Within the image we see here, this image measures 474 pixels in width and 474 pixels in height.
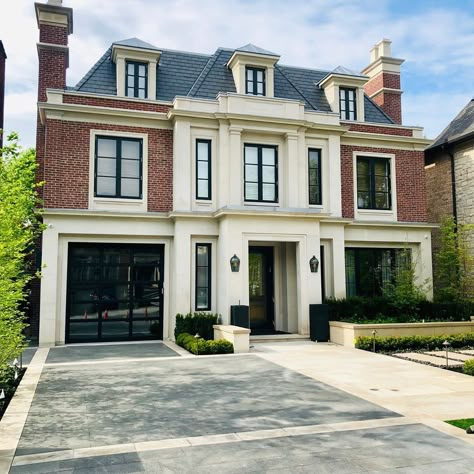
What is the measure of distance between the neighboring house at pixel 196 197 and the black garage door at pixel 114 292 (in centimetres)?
3

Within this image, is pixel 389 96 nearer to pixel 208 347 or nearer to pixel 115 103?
pixel 115 103

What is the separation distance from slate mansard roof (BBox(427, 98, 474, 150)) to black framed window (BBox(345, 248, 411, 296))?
4.88 m

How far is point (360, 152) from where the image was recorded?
17.2 m

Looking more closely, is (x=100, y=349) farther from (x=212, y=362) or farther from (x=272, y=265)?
(x=272, y=265)

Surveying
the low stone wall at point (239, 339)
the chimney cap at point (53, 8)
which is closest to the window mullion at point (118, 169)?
the chimney cap at point (53, 8)

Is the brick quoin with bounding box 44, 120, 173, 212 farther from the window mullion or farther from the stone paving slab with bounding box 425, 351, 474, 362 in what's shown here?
the stone paving slab with bounding box 425, 351, 474, 362

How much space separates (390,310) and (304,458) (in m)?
11.2

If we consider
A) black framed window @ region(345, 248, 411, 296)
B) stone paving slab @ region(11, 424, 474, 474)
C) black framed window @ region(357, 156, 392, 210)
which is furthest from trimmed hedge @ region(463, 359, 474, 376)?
black framed window @ region(357, 156, 392, 210)

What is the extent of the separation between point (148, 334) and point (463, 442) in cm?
1099

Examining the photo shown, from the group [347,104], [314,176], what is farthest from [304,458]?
[347,104]

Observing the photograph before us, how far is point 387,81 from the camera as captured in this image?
19.9m

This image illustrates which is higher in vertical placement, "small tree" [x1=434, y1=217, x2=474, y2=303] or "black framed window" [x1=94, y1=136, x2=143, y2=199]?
"black framed window" [x1=94, y1=136, x2=143, y2=199]

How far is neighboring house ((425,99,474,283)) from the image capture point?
58.6 feet

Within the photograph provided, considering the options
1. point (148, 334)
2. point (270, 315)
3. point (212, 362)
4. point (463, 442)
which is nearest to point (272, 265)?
point (270, 315)
